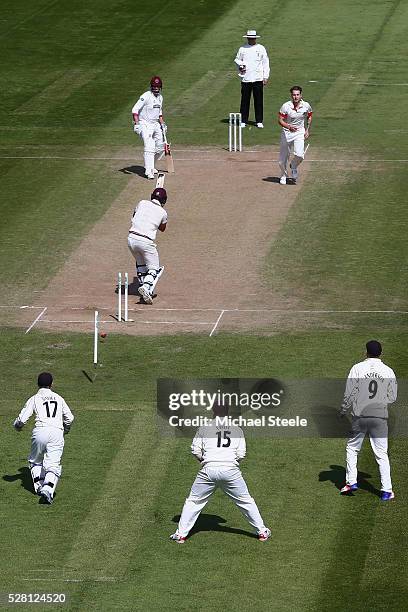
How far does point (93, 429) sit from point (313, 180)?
16038 mm

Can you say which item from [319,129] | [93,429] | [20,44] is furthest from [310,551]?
[20,44]

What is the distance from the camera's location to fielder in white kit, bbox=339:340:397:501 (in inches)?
859

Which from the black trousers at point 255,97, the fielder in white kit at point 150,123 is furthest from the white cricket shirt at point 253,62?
the fielder in white kit at point 150,123

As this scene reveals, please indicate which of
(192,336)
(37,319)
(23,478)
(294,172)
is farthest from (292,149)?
(23,478)

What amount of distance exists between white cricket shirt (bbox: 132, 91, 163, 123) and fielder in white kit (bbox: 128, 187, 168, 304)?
829 centimetres

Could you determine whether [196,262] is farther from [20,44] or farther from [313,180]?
[20,44]

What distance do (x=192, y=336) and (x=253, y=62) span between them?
16393 mm

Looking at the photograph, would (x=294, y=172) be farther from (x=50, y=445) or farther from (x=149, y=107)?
(x=50, y=445)

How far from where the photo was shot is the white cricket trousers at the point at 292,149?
37.9 meters

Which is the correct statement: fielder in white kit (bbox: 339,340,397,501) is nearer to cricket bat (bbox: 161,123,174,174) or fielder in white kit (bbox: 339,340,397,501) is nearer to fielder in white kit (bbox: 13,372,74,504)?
fielder in white kit (bbox: 13,372,74,504)

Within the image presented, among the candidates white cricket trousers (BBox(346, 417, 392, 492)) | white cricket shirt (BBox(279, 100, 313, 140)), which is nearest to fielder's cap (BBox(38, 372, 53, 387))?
white cricket trousers (BBox(346, 417, 392, 492))

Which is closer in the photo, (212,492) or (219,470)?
(219,470)

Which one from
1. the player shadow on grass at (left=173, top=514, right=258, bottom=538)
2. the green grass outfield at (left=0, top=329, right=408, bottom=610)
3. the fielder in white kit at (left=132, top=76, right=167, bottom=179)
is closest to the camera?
the green grass outfield at (left=0, top=329, right=408, bottom=610)

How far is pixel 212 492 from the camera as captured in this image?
20.7 metres
